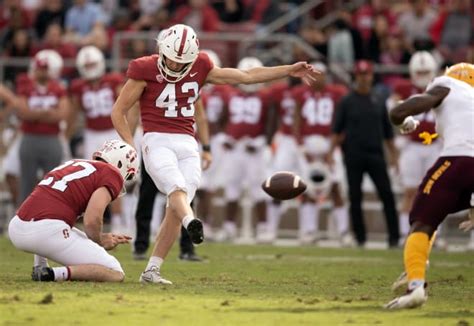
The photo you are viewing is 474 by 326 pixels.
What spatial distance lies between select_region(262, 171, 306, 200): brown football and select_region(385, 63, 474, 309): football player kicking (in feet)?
6.54

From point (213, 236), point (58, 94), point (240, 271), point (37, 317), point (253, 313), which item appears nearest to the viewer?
point (37, 317)

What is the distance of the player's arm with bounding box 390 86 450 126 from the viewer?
26.8 feet

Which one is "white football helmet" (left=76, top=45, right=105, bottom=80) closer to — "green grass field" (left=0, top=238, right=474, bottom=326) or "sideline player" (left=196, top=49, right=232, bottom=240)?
"sideline player" (left=196, top=49, right=232, bottom=240)

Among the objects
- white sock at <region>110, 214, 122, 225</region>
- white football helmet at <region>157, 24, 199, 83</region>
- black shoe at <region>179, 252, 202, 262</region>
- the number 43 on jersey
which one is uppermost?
white football helmet at <region>157, 24, 199, 83</region>

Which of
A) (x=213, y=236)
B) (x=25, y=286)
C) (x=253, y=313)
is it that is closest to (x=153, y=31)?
(x=213, y=236)

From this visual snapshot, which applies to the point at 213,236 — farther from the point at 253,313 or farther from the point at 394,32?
the point at 253,313

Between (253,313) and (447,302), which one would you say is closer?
(253,313)

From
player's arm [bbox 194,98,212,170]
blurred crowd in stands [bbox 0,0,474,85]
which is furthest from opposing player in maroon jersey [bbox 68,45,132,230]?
player's arm [bbox 194,98,212,170]

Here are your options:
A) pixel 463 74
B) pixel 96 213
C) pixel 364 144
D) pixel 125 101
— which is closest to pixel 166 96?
pixel 125 101

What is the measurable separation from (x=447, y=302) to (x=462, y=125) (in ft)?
4.09

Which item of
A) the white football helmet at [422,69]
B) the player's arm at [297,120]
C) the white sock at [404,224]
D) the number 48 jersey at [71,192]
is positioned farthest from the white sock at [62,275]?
the player's arm at [297,120]

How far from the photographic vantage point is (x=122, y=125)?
33.3ft

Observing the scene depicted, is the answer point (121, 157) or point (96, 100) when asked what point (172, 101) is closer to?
point (121, 157)

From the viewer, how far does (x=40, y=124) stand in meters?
15.9
